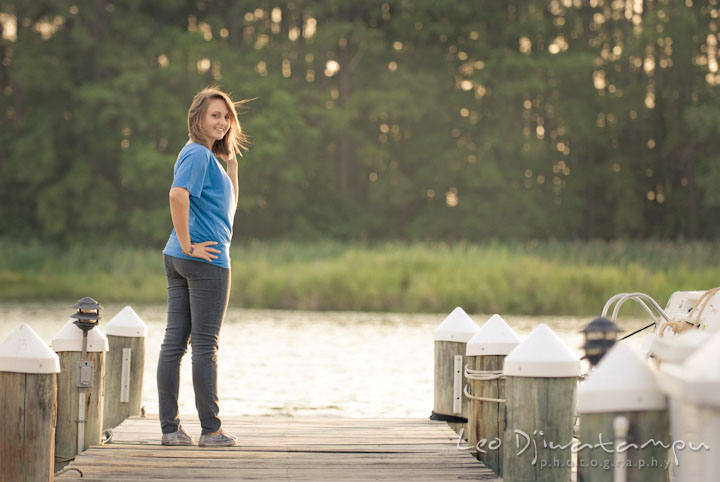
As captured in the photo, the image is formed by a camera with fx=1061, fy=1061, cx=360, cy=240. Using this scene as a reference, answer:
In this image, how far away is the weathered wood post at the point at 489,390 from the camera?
202 inches

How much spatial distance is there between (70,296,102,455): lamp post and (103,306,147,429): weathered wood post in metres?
1.01

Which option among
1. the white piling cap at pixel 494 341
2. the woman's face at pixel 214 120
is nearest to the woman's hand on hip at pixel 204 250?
the woman's face at pixel 214 120

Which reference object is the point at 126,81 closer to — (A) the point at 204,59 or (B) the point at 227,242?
(A) the point at 204,59

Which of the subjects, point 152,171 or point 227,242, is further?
point 152,171

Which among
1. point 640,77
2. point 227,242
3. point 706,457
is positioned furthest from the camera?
point 640,77

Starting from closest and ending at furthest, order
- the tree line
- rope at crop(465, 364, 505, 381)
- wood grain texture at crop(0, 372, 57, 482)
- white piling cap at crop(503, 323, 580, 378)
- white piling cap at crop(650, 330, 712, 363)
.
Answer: white piling cap at crop(650, 330, 712, 363), white piling cap at crop(503, 323, 580, 378), wood grain texture at crop(0, 372, 57, 482), rope at crop(465, 364, 505, 381), the tree line

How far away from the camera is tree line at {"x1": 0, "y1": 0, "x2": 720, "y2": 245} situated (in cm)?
3450

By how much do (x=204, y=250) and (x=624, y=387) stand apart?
218 cm

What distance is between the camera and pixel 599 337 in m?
3.70

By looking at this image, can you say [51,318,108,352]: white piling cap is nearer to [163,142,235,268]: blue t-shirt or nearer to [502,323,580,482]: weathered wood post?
[163,142,235,268]: blue t-shirt

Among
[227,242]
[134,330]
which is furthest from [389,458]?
[134,330]

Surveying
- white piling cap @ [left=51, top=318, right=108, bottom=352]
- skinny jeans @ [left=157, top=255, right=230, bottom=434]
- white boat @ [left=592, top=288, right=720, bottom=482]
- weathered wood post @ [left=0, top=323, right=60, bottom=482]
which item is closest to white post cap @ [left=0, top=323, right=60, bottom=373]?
weathered wood post @ [left=0, top=323, right=60, bottom=482]

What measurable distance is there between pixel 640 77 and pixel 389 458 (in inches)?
1389

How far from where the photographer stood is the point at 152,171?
33.7 metres
